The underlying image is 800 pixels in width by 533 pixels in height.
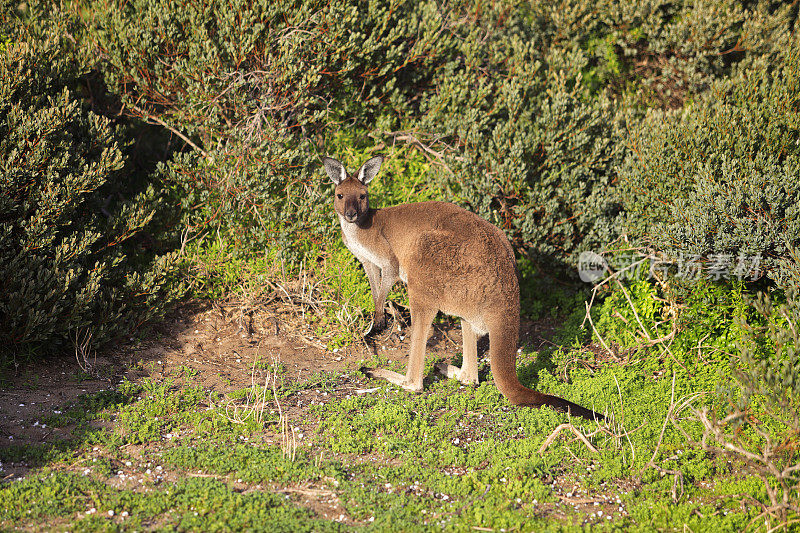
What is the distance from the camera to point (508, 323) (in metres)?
5.51

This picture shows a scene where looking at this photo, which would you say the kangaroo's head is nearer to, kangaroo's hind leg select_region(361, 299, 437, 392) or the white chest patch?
the white chest patch

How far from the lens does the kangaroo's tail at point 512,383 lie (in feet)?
16.7

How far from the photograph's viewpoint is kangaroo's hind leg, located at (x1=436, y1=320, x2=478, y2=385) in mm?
6062

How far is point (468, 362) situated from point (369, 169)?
6.86 feet

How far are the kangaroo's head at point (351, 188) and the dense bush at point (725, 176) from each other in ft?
9.22

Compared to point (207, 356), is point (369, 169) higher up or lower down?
higher up

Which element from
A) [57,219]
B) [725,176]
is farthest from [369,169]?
[725,176]

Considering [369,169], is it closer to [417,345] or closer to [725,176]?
[417,345]

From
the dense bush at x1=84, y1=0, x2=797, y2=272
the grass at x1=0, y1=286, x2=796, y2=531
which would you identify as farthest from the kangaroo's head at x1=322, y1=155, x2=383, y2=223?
the grass at x1=0, y1=286, x2=796, y2=531

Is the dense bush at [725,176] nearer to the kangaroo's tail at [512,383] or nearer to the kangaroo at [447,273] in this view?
the kangaroo at [447,273]

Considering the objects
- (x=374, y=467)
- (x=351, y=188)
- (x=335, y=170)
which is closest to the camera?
(x=374, y=467)

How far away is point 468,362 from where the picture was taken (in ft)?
20.1

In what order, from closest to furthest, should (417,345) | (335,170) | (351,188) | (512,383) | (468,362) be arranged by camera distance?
(512,383), (417,345), (468,362), (351,188), (335,170)

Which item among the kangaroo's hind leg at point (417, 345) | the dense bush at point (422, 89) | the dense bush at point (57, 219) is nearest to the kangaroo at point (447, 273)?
the kangaroo's hind leg at point (417, 345)
